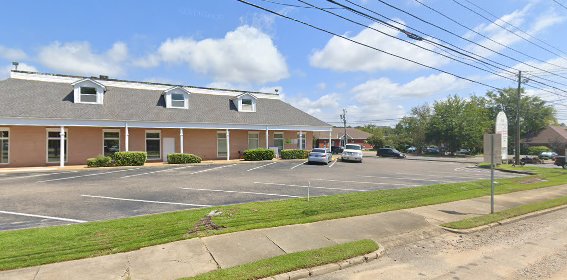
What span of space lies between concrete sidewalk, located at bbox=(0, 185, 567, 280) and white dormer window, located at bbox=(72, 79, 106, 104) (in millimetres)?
22653

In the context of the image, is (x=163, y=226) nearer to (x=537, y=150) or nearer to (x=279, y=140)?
(x=279, y=140)

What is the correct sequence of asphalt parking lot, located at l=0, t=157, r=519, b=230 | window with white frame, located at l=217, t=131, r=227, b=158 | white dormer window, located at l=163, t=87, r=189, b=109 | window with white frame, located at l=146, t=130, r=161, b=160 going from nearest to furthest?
1. asphalt parking lot, located at l=0, t=157, r=519, b=230
2. window with white frame, located at l=146, t=130, r=161, b=160
3. white dormer window, located at l=163, t=87, r=189, b=109
4. window with white frame, located at l=217, t=131, r=227, b=158

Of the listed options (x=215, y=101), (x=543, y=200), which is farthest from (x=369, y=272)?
(x=215, y=101)

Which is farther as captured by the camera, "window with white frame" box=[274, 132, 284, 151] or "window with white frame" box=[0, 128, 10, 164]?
"window with white frame" box=[274, 132, 284, 151]

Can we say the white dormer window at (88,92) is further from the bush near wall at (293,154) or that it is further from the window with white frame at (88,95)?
the bush near wall at (293,154)

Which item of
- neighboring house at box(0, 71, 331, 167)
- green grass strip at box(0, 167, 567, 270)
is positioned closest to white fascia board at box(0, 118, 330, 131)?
neighboring house at box(0, 71, 331, 167)

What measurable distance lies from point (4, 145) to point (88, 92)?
6.35m

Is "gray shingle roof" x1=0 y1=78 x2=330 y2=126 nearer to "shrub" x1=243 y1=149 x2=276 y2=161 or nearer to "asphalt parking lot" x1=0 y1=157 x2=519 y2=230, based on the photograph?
"shrub" x1=243 y1=149 x2=276 y2=161

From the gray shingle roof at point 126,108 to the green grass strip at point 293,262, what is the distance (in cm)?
2170

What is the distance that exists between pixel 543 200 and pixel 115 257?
49.0ft

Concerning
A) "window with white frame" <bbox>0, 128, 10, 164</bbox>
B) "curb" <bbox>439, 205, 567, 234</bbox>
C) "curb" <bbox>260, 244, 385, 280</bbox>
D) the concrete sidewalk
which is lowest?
"curb" <bbox>439, 205, 567, 234</bbox>

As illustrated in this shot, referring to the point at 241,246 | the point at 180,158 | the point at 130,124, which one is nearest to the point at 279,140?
the point at 180,158

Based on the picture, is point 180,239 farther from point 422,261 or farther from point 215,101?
point 215,101

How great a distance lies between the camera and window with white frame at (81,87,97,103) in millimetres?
24531
